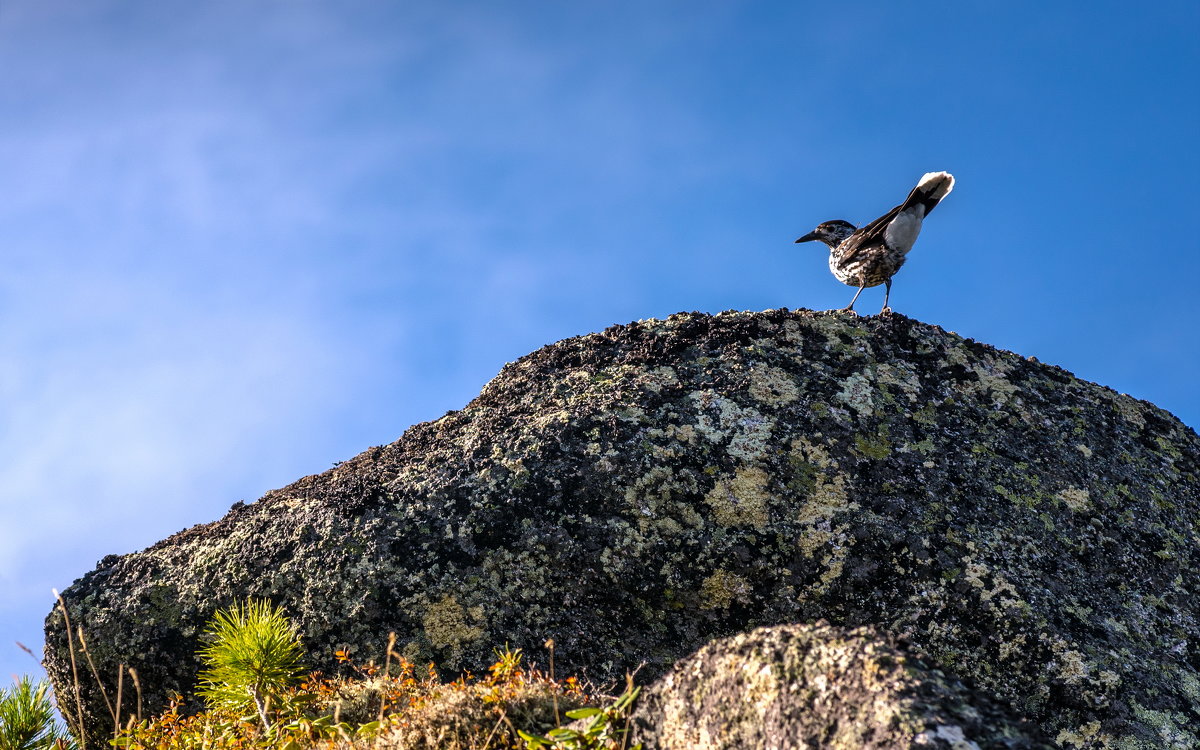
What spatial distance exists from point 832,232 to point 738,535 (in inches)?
270

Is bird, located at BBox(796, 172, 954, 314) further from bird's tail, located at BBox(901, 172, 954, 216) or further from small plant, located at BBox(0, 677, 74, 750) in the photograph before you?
small plant, located at BBox(0, 677, 74, 750)

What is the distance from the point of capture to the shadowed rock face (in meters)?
5.88

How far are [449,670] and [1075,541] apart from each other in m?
4.32

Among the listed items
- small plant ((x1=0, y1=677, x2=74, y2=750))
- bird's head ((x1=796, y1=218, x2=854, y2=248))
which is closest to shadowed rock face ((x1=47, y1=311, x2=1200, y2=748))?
small plant ((x1=0, y1=677, x2=74, y2=750))

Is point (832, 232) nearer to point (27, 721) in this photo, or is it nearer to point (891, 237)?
point (891, 237)

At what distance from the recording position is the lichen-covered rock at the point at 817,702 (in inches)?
119

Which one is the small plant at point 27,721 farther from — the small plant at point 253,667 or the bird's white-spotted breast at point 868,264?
the bird's white-spotted breast at point 868,264

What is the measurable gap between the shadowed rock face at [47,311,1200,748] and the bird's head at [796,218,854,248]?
15.1 ft

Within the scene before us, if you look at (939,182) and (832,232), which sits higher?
(832,232)

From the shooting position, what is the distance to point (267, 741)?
16.6ft

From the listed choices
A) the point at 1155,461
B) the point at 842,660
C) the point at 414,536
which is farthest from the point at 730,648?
the point at 1155,461

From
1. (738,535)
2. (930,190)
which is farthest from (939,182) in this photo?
(738,535)

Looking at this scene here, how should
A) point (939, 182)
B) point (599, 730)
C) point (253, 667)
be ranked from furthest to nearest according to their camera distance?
1. point (939, 182)
2. point (253, 667)
3. point (599, 730)

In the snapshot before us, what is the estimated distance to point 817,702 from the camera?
321cm
